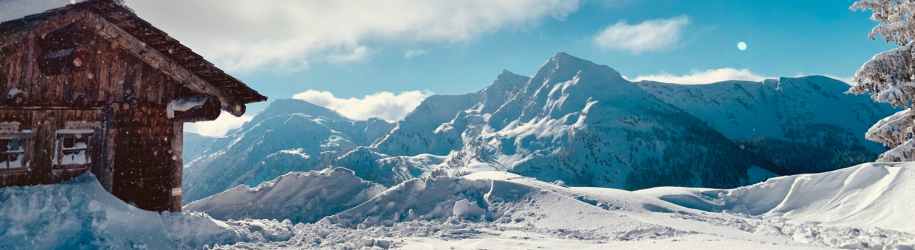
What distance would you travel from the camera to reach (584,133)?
161625 mm

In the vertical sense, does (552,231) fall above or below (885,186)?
below

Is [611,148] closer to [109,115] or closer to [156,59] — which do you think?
[156,59]

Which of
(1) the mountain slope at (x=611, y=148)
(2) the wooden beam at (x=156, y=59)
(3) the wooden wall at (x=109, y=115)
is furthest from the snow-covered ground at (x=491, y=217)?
(1) the mountain slope at (x=611, y=148)

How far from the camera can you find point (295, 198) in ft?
37.3

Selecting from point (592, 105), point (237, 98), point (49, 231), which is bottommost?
point (49, 231)

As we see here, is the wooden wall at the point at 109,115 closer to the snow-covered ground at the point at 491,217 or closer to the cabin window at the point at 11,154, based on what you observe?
the cabin window at the point at 11,154

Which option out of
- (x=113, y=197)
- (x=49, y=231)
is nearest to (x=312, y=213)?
(x=113, y=197)

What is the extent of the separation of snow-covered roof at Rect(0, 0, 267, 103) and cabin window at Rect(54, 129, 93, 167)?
1371 mm

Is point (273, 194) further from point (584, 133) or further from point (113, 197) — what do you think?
point (584, 133)

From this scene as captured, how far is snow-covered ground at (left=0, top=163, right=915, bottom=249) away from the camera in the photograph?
17.6 feet

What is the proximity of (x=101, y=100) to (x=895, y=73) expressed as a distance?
20643mm

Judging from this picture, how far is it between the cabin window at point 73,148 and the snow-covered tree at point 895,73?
19998 millimetres

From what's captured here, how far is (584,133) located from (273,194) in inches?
6304

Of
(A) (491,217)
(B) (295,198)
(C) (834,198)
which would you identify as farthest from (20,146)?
(C) (834,198)
